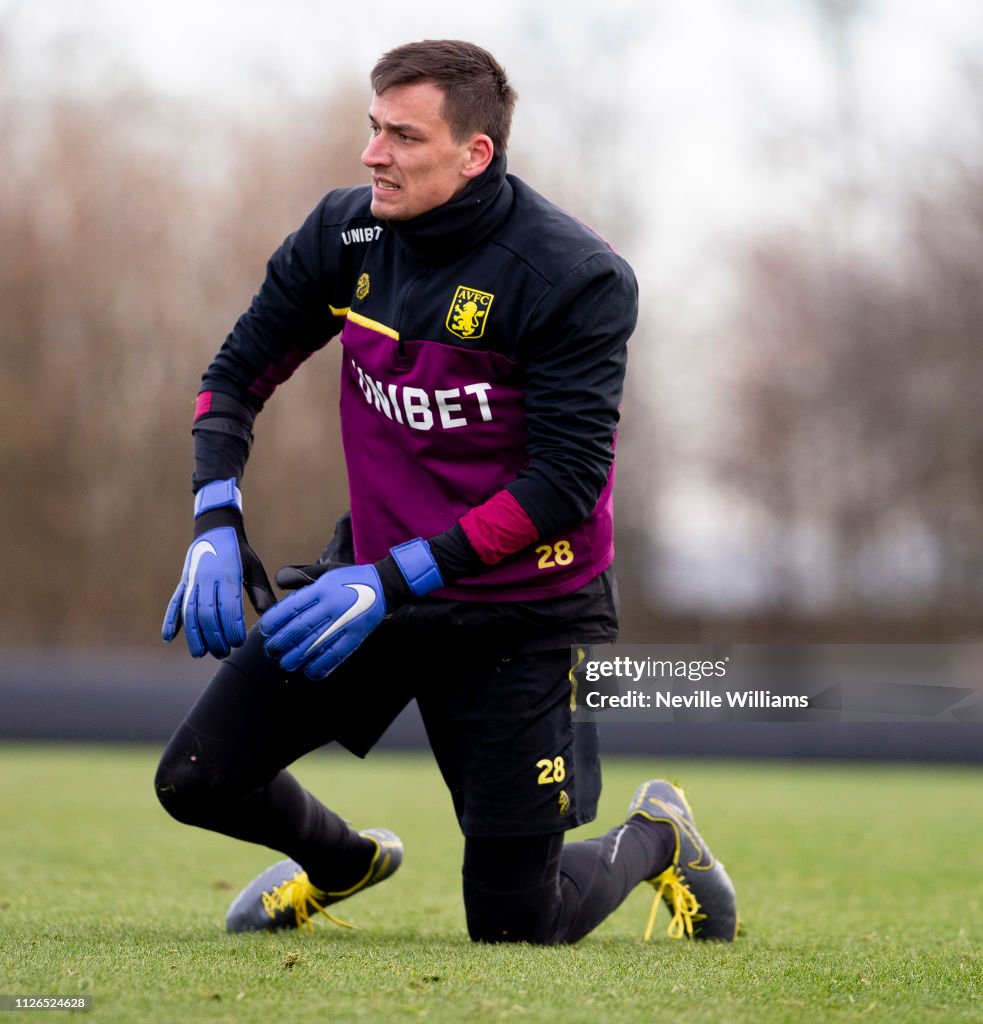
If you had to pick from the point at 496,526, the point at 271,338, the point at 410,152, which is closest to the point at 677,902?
the point at 496,526

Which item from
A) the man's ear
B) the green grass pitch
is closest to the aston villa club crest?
the man's ear

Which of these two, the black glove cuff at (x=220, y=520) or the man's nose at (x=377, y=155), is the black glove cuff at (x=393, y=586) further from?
the man's nose at (x=377, y=155)

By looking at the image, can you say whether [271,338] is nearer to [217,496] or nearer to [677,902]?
[217,496]

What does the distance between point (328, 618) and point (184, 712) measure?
30.5 ft

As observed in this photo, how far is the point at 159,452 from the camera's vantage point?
18.3 metres

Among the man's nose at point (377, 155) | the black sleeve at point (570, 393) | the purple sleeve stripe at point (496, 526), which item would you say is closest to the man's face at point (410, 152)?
the man's nose at point (377, 155)

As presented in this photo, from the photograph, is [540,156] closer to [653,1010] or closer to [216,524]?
[216,524]

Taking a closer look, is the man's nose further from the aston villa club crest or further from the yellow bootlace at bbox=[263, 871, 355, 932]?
the yellow bootlace at bbox=[263, 871, 355, 932]

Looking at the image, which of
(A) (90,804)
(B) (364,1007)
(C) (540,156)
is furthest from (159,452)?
(B) (364,1007)

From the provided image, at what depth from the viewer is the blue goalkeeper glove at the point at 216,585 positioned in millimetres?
3521

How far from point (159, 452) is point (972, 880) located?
1430 cm

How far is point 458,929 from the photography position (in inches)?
165

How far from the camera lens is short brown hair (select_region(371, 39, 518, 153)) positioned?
11.6 ft

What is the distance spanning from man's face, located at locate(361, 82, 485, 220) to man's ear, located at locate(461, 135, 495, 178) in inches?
1.9
